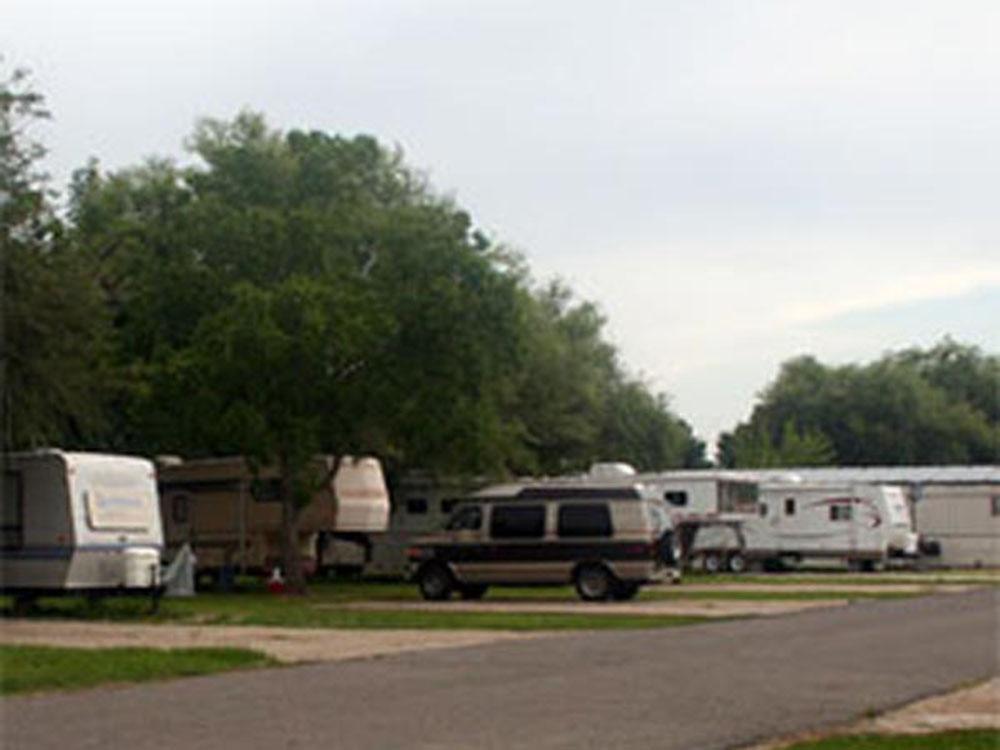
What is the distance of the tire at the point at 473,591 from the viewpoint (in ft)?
118

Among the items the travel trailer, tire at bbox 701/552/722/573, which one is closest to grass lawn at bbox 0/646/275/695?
tire at bbox 701/552/722/573

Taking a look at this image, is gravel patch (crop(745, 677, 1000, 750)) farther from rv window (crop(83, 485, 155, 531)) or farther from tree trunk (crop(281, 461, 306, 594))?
tree trunk (crop(281, 461, 306, 594))

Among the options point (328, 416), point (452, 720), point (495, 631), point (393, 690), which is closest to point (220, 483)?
point (328, 416)

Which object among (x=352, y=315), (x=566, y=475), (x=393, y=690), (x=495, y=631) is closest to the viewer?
(x=393, y=690)

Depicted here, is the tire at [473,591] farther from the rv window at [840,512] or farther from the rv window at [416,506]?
the rv window at [840,512]

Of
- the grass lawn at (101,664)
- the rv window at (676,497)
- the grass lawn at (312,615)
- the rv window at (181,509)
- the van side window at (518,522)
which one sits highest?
the rv window at (676,497)

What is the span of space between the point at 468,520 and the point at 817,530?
21205 millimetres

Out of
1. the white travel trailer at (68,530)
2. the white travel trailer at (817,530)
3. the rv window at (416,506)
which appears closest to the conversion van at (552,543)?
the white travel trailer at (68,530)

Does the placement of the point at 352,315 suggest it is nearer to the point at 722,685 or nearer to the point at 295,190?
the point at 295,190

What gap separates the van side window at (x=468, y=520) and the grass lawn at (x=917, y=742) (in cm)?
2285

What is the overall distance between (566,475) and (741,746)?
4451cm

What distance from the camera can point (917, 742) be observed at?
41.2 ft

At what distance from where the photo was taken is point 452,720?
13.9 metres

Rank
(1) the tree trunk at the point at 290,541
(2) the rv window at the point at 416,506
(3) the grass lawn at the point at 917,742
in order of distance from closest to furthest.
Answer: (3) the grass lawn at the point at 917,742
(1) the tree trunk at the point at 290,541
(2) the rv window at the point at 416,506
